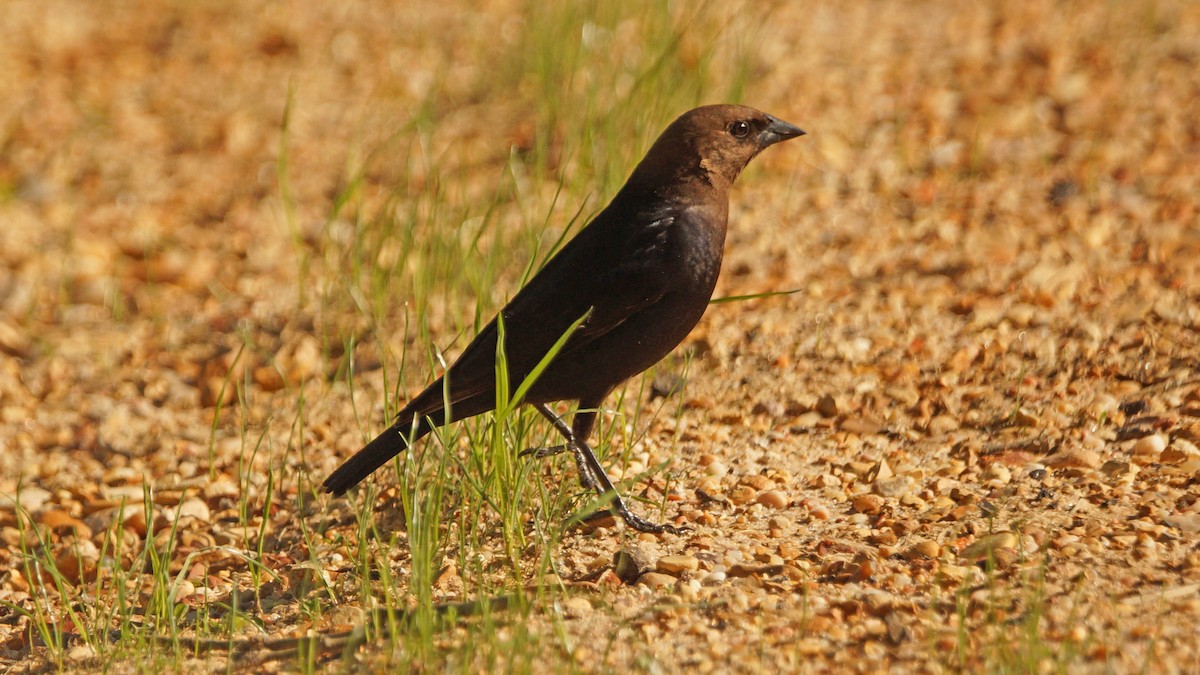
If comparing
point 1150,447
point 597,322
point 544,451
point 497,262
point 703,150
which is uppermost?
point 703,150

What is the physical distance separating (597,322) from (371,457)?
0.74 m

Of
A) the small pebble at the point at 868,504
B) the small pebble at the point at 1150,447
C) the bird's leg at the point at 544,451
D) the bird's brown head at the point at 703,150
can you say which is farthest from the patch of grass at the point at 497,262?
the small pebble at the point at 1150,447

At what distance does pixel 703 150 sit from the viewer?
160 inches

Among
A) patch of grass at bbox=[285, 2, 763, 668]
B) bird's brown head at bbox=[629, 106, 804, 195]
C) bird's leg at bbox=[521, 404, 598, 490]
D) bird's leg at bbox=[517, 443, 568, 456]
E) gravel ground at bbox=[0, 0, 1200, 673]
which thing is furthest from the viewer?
bird's brown head at bbox=[629, 106, 804, 195]

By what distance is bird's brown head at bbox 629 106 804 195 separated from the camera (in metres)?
4.04

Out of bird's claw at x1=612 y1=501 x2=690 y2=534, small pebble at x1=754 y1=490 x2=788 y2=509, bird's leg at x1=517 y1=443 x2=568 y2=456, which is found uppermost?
bird's leg at x1=517 y1=443 x2=568 y2=456

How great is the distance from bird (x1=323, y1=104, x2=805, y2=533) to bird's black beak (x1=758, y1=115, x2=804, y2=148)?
0.35 meters

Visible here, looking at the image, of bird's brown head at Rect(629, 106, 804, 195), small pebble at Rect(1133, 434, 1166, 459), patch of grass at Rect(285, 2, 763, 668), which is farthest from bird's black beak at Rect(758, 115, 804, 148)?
small pebble at Rect(1133, 434, 1166, 459)

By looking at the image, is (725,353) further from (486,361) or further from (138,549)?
(138,549)

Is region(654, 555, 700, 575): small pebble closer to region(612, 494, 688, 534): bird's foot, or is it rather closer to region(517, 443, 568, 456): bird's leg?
region(612, 494, 688, 534): bird's foot

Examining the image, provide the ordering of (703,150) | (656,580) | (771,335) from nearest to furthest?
(656,580) < (703,150) < (771,335)

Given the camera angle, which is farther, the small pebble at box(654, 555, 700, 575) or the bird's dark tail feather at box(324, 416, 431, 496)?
the bird's dark tail feather at box(324, 416, 431, 496)

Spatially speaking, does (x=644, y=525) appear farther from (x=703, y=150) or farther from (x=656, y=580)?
(x=703, y=150)

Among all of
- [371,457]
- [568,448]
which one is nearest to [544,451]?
[568,448]
